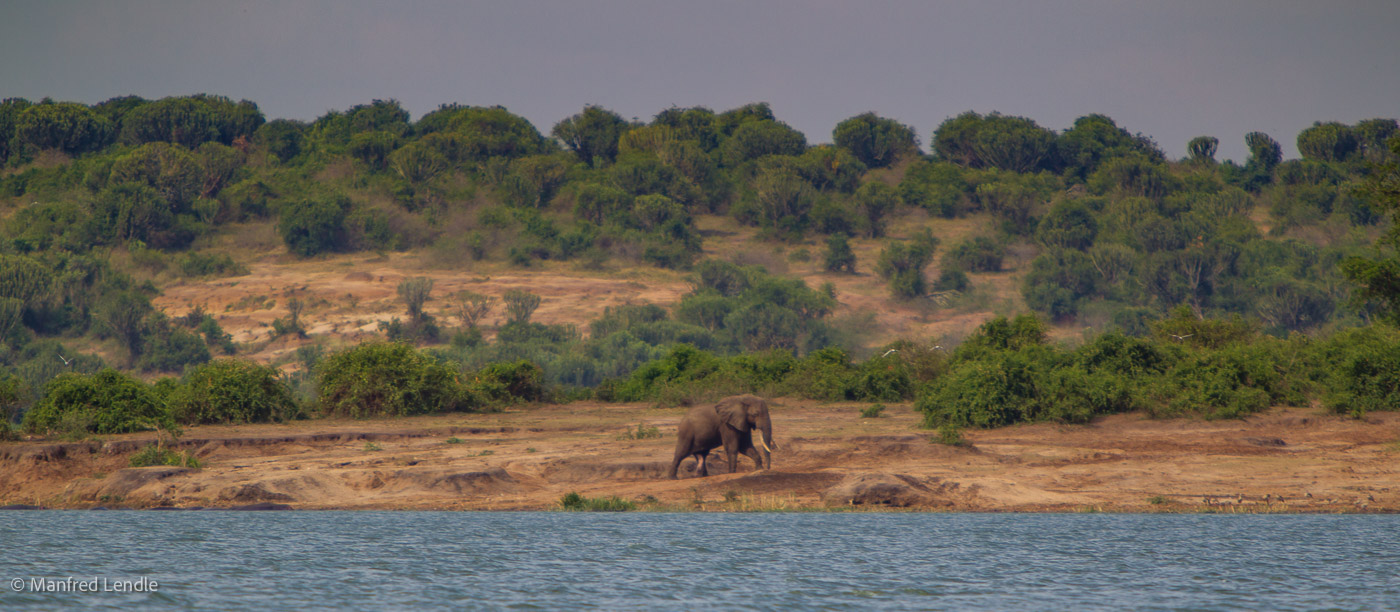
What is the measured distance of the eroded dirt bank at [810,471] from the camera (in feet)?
74.8

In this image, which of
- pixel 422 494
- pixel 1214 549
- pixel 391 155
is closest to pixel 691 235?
pixel 391 155

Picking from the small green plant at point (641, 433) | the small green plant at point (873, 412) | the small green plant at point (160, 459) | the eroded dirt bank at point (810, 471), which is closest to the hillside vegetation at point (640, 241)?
the small green plant at point (873, 412)

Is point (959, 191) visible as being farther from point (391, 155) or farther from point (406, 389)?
point (406, 389)

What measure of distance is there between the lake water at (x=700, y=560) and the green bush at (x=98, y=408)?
5509 mm

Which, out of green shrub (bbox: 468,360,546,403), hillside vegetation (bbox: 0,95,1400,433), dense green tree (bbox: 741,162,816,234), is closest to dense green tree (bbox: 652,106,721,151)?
hillside vegetation (bbox: 0,95,1400,433)

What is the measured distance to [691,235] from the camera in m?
86.2

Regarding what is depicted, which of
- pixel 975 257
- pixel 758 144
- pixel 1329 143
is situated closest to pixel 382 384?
pixel 975 257

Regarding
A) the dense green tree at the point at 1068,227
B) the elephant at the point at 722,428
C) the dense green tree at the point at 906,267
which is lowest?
the elephant at the point at 722,428

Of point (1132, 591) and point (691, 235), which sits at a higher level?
point (691, 235)

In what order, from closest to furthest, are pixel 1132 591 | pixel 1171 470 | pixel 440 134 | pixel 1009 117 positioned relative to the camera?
pixel 1132 591
pixel 1171 470
pixel 440 134
pixel 1009 117

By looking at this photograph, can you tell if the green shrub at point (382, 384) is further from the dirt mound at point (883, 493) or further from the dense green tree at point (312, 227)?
the dense green tree at point (312, 227)

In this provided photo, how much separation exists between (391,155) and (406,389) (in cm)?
6347

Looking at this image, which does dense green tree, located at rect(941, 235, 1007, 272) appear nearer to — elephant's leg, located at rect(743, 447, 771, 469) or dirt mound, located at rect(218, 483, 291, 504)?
elephant's leg, located at rect(743, 447, 771, 469)

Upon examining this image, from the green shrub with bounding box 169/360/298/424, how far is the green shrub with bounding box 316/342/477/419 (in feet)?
4.94
